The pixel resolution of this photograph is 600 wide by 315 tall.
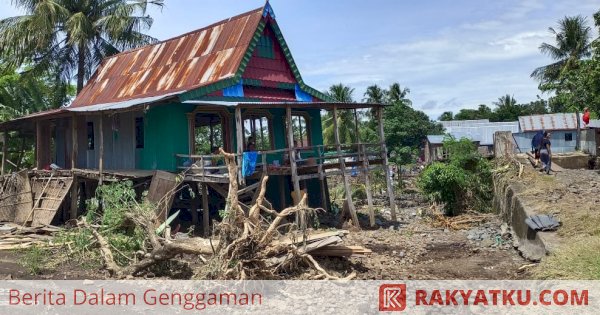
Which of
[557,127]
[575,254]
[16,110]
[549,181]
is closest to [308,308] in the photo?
[575,254]

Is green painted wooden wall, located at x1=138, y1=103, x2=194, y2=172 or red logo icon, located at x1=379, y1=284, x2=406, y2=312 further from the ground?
green painted wooden wall, located at x1=138, y1=103, x2=194, y2=172

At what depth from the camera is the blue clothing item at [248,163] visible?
14.0m

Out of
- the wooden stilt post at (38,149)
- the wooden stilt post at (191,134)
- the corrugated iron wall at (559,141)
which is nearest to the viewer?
the wooden stilt post at (191,134)

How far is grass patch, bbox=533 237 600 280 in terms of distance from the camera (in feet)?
24.3

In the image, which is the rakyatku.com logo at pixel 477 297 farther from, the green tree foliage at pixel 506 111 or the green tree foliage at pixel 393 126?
the green tree foliage at pixel 506 111

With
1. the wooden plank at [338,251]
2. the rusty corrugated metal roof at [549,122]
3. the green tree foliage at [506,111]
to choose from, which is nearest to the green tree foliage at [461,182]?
the wooden plank at [338,251]

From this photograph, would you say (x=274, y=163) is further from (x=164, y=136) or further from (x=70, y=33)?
(x=70, y=33)

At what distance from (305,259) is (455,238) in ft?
23.1

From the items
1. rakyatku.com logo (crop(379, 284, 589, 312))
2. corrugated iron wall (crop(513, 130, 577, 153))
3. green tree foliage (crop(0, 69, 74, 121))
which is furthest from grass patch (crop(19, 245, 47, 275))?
corrugated iron wall (crop(513, 130, 577, 153))

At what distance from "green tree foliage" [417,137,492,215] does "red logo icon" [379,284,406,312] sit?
9785 millimetres

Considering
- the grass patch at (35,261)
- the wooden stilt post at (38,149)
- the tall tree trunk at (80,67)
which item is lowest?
the grass patch at (35,261)

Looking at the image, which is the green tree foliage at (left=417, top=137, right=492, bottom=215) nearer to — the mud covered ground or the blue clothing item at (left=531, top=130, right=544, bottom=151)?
the mud covered ground

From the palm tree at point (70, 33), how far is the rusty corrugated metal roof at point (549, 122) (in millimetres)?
26816

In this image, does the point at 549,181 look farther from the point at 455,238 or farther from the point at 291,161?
the point at 291,161
